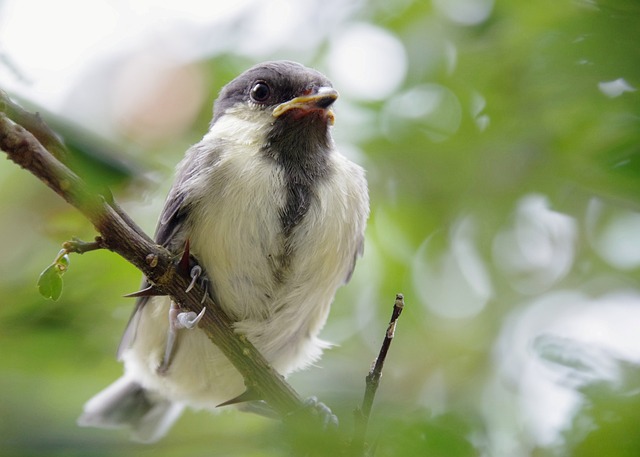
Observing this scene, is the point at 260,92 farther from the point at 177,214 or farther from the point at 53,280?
the point at 53,280

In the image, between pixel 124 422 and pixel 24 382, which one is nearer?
pixel 24 382

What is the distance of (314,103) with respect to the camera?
3199mm

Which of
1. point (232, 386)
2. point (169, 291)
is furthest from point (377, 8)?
point (169, 291)

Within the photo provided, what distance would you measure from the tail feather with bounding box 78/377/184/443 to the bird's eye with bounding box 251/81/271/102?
5.59 feet

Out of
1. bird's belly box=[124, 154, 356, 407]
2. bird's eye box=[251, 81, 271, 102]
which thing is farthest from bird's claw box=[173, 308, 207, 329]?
bird's eye box=[251, 81, 271, 102]

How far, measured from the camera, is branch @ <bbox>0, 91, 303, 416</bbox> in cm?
177

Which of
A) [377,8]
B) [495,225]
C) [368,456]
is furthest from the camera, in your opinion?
[377,8]

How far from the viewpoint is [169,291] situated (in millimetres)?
2371

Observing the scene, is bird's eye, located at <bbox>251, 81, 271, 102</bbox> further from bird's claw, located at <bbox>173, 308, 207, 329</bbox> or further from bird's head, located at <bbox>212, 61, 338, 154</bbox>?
bird's claw, located at <bbox>173, 308, 207, 329</bbox>

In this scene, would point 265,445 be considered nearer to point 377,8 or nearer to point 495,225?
point 495,225

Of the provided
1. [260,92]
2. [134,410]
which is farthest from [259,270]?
[134,410]

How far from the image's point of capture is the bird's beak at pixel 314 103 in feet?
10.4

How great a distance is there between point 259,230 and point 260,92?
32.2 inches

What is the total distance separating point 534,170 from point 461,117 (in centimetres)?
45
